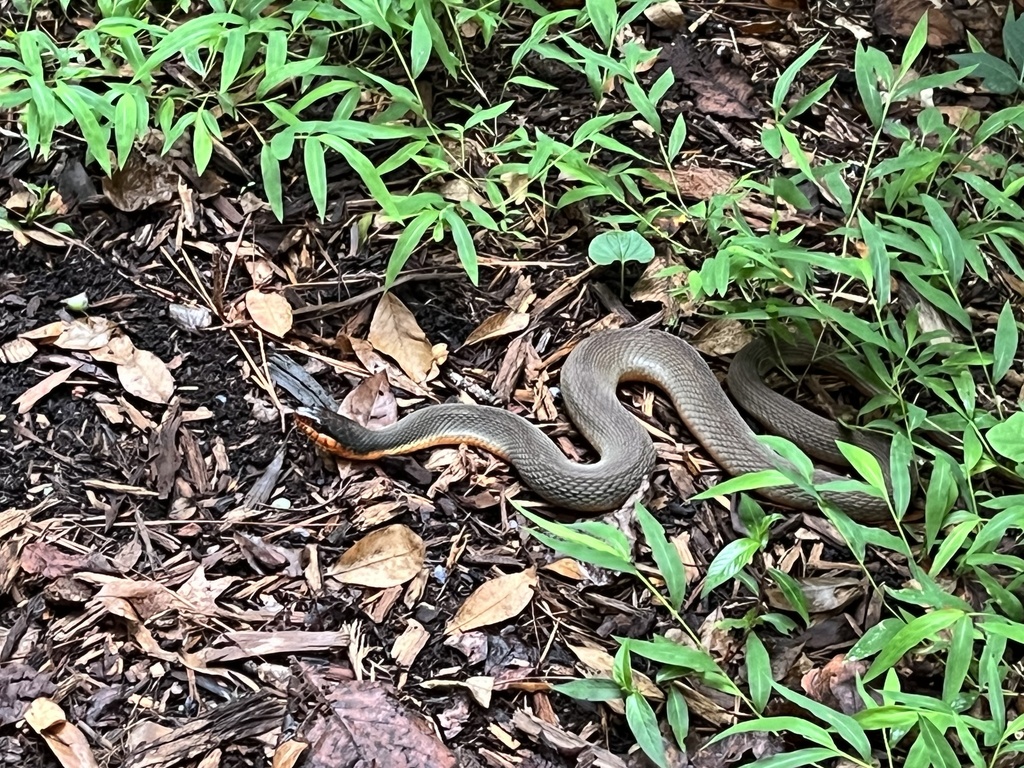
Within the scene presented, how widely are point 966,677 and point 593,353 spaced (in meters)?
1.98

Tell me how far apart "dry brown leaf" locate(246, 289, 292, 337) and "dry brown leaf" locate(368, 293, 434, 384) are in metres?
0.39

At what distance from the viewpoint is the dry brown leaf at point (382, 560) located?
3.26 m

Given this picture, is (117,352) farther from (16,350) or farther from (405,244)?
(405,244)

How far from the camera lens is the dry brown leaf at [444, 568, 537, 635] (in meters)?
3.18

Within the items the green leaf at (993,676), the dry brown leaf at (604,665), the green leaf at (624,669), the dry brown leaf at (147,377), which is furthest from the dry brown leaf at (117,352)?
the green leaf at (993,676)

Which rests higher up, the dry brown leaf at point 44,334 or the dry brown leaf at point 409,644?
the dry brown leaf at point 44,334

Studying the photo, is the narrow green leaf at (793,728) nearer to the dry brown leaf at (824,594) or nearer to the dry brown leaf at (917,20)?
the dry brown leaf at (824,594)

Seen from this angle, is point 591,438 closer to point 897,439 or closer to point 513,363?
point 513,363

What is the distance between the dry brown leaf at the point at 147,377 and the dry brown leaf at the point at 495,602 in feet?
5.19

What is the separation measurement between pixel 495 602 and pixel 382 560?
1.50 ft

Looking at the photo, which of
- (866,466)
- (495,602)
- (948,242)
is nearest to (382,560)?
(495,602)

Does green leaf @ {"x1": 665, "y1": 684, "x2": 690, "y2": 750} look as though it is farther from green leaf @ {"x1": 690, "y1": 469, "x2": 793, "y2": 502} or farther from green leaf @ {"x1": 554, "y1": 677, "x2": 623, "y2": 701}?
green leaf @ {"x1": 690, "y1": 469, "x2": 793, "y2": 502}

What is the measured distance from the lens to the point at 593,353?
4.07 metres

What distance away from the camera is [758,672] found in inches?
114
